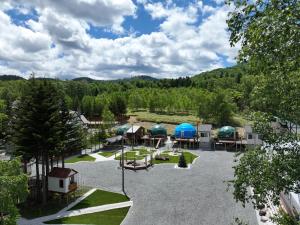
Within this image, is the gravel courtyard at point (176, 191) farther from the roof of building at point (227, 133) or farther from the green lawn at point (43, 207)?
the roof of building at point (227, 133)

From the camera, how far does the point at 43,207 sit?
3130cm

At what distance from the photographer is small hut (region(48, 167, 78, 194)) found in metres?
33.2

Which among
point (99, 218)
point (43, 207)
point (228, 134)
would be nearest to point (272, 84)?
point (99, 218)

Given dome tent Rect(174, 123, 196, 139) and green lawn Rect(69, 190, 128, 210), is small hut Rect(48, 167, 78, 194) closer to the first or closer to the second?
green lawn Rect(69, 190, 128, 210)

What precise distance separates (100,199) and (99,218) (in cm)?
483

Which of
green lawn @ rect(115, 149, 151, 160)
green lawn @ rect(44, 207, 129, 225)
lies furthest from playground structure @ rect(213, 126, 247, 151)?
green lawn @ rect(44, 207, 129, 225)

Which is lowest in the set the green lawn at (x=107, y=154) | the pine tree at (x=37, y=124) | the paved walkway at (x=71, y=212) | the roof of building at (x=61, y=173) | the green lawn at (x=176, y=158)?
the paved walkway at (x=71, y=212)

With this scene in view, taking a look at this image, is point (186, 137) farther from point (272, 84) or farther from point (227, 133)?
point (272, 84)

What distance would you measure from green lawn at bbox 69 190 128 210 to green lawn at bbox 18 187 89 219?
151cm

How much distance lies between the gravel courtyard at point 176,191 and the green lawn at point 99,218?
0.78m

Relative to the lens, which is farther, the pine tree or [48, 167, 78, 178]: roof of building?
[48, 167, 78, 178]: roof of building

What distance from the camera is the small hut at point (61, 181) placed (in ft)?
109

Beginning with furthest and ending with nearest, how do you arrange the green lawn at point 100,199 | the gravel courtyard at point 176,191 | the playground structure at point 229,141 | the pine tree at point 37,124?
the playground structure at point 229,141 < the green lawn at point 100,199 < the pine tree at point 37,124 < the gravel courtyard at point 176,191

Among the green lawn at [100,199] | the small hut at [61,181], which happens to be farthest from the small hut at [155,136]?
the small hut at [61,181]
